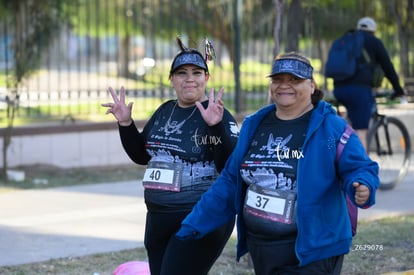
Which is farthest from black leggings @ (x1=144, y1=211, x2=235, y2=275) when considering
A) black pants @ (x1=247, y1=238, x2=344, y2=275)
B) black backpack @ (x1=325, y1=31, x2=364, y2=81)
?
black backpack @ (x1=325, y1=31, x2=364, y2=81)

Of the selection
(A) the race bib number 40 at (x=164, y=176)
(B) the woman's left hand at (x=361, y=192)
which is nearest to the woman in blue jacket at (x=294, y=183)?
(B) the woman's left hand at (x=361, y=192)

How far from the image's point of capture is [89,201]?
9008 millimetres

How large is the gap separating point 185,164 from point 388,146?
541cm

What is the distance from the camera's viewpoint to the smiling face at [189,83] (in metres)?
4.66

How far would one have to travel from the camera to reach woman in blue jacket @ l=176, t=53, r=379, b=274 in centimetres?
386

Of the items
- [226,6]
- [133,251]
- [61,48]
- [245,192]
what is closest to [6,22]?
[61,48]

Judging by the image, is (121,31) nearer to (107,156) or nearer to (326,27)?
(107,156)

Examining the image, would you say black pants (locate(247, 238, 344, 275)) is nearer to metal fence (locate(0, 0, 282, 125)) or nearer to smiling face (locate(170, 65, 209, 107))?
smiling face (locate(170, 65, 209, 107))

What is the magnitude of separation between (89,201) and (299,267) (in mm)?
5380

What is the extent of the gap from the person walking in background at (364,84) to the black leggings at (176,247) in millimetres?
4889

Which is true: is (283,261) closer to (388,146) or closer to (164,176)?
(164,176)

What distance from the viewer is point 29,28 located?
37.8ft

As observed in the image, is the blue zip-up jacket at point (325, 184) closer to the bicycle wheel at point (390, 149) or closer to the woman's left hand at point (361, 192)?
the woman's left hand at point (361, 192)

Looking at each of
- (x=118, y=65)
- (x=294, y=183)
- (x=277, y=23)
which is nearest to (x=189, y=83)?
(x=294, y=183)
